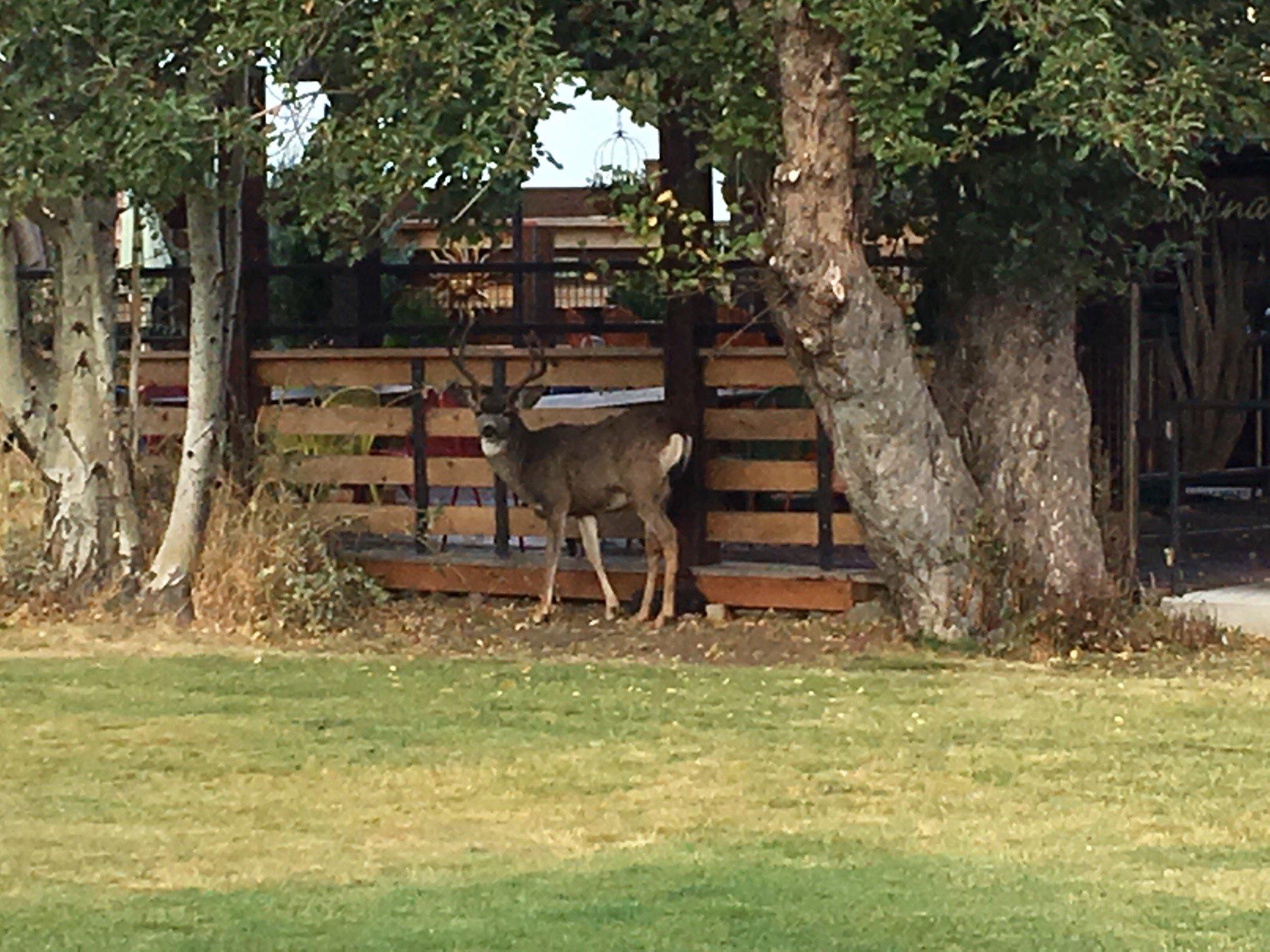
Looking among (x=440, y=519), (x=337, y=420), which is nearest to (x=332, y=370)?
(x=337, y=420)

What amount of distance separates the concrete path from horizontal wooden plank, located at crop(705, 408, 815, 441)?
188 centimetres

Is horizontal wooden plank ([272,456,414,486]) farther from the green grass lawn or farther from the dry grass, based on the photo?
the green grass lawn

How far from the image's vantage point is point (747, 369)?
1254 centimetres

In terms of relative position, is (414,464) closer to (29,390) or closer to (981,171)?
(29,390)

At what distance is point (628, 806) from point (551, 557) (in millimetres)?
4949

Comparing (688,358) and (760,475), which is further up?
(688,358)

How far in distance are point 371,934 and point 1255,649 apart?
6.08 m

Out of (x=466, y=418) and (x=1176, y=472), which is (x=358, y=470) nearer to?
(x=466, y=418)

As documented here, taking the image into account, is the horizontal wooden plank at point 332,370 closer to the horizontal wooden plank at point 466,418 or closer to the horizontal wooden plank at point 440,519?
the horizontal wooden plank at point 466,418

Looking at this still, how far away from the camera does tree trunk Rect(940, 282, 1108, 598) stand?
11.4 m

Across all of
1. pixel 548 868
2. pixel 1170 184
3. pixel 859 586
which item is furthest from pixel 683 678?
pixel 548 868

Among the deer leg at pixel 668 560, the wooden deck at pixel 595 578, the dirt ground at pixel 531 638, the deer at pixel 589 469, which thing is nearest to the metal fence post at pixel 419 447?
the wooden deck at pixel 595 578

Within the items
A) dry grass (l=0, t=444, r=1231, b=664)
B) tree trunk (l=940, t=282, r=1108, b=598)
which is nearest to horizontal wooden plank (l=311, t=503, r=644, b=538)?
dry grass (l=0, t=444, r=1231, b=664)

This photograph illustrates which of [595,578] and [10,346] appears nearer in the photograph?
[10,346]
